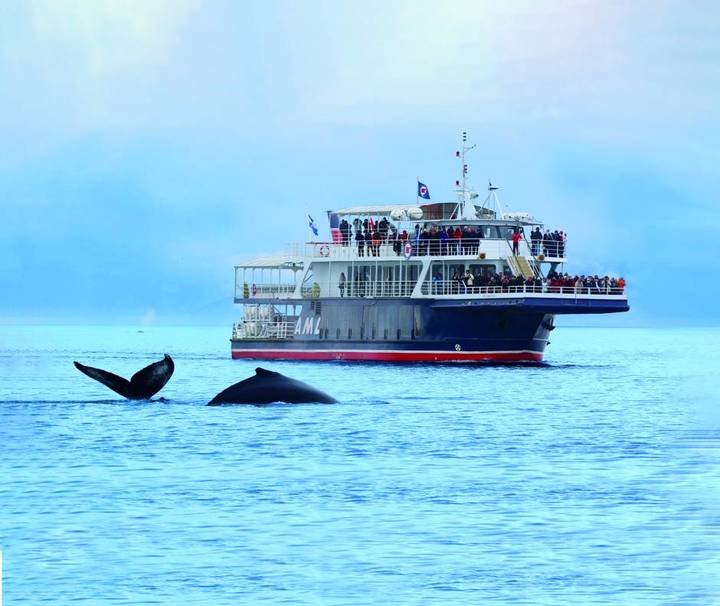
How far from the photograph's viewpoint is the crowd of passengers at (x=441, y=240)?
326 feet

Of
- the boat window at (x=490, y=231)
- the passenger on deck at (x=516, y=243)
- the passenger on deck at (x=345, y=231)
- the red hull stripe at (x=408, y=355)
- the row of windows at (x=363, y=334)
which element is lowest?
the red hull stripe at (x=408, y=355)

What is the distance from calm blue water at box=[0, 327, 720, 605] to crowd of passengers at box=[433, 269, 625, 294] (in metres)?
31.4

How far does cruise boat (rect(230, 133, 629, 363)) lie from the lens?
94.4m

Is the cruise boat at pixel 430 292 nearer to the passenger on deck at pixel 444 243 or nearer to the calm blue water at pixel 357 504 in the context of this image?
the passenger on deck at pixel 444 243

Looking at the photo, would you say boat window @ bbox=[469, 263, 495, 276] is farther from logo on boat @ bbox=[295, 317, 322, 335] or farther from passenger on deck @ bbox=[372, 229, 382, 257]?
logo on boat @ bbox=[295, 317, 322, 335]

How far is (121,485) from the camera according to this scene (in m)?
36.0

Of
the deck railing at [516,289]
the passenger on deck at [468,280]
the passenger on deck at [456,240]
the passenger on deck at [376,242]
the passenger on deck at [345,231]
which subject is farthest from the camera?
the passenger on deck at [345,231]

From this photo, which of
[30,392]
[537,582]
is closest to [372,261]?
[30,392]

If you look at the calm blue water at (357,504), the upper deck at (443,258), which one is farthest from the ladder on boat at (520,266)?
the calm blue water at (357,504)

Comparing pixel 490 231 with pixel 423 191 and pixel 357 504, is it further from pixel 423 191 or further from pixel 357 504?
pixel 357 504

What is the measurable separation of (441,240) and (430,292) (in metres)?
3.39

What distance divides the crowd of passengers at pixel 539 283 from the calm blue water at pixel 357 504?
1236 inches

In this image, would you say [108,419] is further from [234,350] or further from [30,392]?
[234,350]

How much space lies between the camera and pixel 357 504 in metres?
33.1
